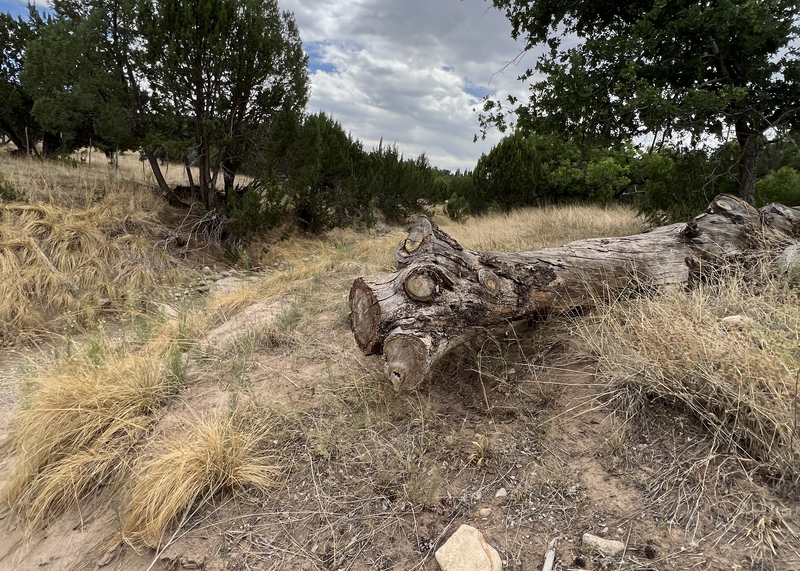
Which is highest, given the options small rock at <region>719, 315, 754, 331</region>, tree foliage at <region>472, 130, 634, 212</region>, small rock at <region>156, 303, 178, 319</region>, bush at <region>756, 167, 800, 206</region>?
tree foliage at <region>472, 130, 634, 212</region>

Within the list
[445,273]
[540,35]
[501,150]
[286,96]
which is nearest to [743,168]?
[540,35]

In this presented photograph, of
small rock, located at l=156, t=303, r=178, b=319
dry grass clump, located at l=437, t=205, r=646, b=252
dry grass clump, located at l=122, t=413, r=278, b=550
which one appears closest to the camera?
dry grass clump, located at l=122, t=413, r=278, b=550

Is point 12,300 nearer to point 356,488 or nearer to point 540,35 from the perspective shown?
point 356,488

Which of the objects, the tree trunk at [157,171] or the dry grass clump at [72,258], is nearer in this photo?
the dry grass clump at [72,258]

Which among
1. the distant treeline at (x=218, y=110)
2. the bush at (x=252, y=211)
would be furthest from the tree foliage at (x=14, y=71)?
the bush at (x=252, y=211)

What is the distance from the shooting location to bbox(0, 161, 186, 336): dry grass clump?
466 cm

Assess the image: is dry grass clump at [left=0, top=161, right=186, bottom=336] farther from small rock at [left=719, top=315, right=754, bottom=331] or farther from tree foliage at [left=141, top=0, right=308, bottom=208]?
small rock at [left=719, top=315, right=754, bottom=331]

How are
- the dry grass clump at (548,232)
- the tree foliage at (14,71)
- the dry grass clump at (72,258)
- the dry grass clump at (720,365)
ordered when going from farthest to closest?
the tree foliage at (14,71)
the dry grass clump at (548,232)
the dry grass clump at (72,258)
the dry grass clump at (720,365)

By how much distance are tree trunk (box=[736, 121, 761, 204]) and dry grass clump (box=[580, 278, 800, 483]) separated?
3604 millimetres

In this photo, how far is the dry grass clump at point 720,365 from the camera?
151 centimetres

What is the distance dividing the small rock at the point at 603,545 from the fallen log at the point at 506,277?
87cm

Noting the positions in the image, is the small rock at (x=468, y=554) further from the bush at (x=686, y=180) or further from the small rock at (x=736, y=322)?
the bush at (x=686, y=180)

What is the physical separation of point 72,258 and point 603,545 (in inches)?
256

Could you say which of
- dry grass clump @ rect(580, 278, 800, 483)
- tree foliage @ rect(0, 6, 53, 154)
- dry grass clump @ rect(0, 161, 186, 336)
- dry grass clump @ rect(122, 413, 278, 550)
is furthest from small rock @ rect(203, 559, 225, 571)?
tree foliage @ rect(0, 6, 53, 154)
